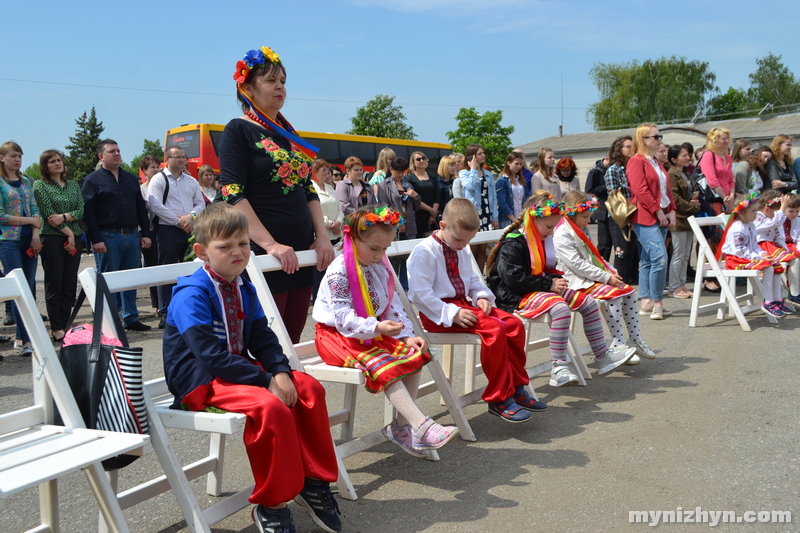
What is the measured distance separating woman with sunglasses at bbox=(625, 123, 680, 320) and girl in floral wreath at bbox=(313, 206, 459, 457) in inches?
182

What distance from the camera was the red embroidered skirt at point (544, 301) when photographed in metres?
4.86

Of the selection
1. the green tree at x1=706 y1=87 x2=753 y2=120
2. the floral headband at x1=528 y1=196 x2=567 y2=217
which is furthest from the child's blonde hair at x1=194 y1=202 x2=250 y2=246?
the green tree at x1=706 y1=87 x2=753 y2=120

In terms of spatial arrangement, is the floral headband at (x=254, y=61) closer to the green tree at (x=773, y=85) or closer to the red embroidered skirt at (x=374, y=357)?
the red embroidered skirt at (x=374, y=357)

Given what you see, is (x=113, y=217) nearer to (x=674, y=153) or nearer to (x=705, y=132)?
(x=674, y=153)

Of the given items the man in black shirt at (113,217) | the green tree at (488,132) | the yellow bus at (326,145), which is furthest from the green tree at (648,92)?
the man in black shirt at (113,217)

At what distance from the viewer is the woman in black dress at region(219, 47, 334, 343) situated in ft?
12.1

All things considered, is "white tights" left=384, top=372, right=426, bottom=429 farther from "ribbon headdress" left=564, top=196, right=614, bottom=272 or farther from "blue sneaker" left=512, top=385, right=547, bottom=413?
"ribbon headdress" left=564, top=196, right=614, bottom=272

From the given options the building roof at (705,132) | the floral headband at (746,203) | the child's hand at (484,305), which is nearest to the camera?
the child's hand at (484,305)

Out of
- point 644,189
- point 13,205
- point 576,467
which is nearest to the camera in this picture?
point 576,467

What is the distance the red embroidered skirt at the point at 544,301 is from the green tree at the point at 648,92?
67.7 metres

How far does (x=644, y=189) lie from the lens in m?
7.64

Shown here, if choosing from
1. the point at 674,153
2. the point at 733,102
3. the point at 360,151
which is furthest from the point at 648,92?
the point at 674,153

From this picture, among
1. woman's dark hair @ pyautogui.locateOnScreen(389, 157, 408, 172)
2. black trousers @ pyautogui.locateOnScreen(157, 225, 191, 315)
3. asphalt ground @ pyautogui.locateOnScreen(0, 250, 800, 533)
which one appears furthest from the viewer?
woman's dark hair @ pyautogui.locateOnScreen(389, 157, 408, 172)

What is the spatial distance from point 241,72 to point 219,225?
1.16 m
